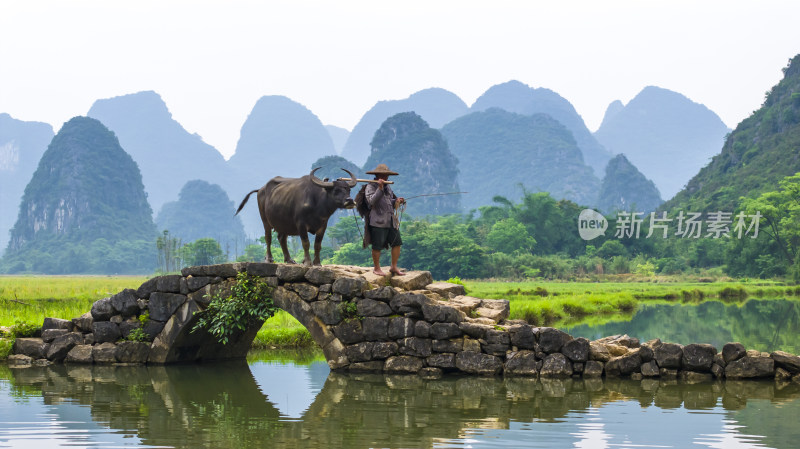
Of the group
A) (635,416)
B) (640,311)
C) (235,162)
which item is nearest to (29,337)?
(635,416)

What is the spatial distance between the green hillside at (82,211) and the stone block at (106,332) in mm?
74050

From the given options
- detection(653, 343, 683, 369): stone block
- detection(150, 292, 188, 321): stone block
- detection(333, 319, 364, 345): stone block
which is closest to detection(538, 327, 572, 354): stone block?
detection(653, 343, 683, 369): stone block

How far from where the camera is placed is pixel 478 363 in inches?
357

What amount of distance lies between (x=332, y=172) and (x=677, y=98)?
386ft

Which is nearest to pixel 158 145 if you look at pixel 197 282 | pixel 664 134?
pixel 664 134

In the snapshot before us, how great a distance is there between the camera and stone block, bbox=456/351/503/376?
29.7ft

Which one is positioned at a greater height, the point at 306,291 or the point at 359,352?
the point at 306,291

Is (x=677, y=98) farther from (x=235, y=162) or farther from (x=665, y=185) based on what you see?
(x=235, y=162)

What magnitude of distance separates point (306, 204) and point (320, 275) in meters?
0.91

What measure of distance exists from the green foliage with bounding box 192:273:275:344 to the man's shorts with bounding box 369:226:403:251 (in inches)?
56.7

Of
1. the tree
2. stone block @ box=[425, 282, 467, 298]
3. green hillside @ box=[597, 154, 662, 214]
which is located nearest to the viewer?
stone block @ box=[425, 282, 467, 298]

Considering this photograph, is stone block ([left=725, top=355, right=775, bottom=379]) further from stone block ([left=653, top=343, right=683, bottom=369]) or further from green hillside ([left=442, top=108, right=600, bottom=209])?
green hillside ([left=442, top=108, right=600, bottom=209])

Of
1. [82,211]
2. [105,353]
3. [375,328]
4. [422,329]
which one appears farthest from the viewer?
[82,211]

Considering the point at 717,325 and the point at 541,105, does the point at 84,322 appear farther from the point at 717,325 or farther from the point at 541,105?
the point at 541,105
